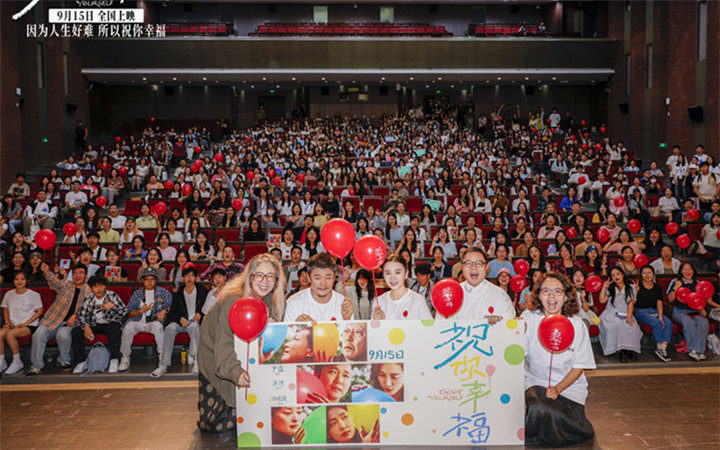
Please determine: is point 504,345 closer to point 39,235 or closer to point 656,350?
point 656,350

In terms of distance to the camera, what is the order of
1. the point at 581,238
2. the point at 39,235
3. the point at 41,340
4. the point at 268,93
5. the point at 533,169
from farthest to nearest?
the point at 268,93 → the point at 533,169 → the point at 581,238 → the point at 39,235 → the point at 41,340

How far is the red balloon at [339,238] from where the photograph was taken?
5.20 meters

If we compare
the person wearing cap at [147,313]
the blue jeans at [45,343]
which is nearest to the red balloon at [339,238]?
the person wearing cap at [147,313]

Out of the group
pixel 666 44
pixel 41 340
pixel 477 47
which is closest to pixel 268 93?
pixel 477 47

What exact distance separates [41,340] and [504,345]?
5416 millimetres

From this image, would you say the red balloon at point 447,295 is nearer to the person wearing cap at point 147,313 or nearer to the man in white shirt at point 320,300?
the man in white shirt at point 320,300

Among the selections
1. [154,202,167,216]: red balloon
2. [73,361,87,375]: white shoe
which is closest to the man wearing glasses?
[73,361,87,375]: white shoe

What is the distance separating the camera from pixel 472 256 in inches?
196

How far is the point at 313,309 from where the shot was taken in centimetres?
488

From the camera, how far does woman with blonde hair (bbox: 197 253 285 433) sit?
446 centimetres

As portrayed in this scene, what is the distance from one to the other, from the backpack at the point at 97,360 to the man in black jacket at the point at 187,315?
26.1 inches

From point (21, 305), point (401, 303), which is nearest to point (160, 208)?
point (21, 305)

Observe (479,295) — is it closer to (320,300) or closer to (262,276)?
(320,300)

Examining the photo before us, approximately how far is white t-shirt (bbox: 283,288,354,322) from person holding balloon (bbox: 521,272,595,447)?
60.6 inches
